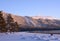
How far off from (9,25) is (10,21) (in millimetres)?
2317

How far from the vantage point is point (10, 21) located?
7231 cm

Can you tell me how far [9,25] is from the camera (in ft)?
242

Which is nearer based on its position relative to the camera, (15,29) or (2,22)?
(2,22)

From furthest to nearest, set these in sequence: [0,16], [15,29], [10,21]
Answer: [15,29], [10,21], [0,16]

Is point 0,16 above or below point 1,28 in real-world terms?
above

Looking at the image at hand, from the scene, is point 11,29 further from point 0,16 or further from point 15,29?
point 0,16

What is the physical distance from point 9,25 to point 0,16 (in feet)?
49.1

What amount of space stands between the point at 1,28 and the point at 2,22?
7.98 ft

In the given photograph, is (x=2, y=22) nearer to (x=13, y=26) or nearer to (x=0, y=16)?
(x=0, y=16)

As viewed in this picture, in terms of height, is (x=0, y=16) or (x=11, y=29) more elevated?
(x=0, y=16)

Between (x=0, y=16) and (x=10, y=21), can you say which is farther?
(x=10, y=21)

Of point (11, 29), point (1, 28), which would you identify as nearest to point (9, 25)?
point (11, 29)

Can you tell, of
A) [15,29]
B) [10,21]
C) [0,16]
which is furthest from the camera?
[15,29]

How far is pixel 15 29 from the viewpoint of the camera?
78938 mm
